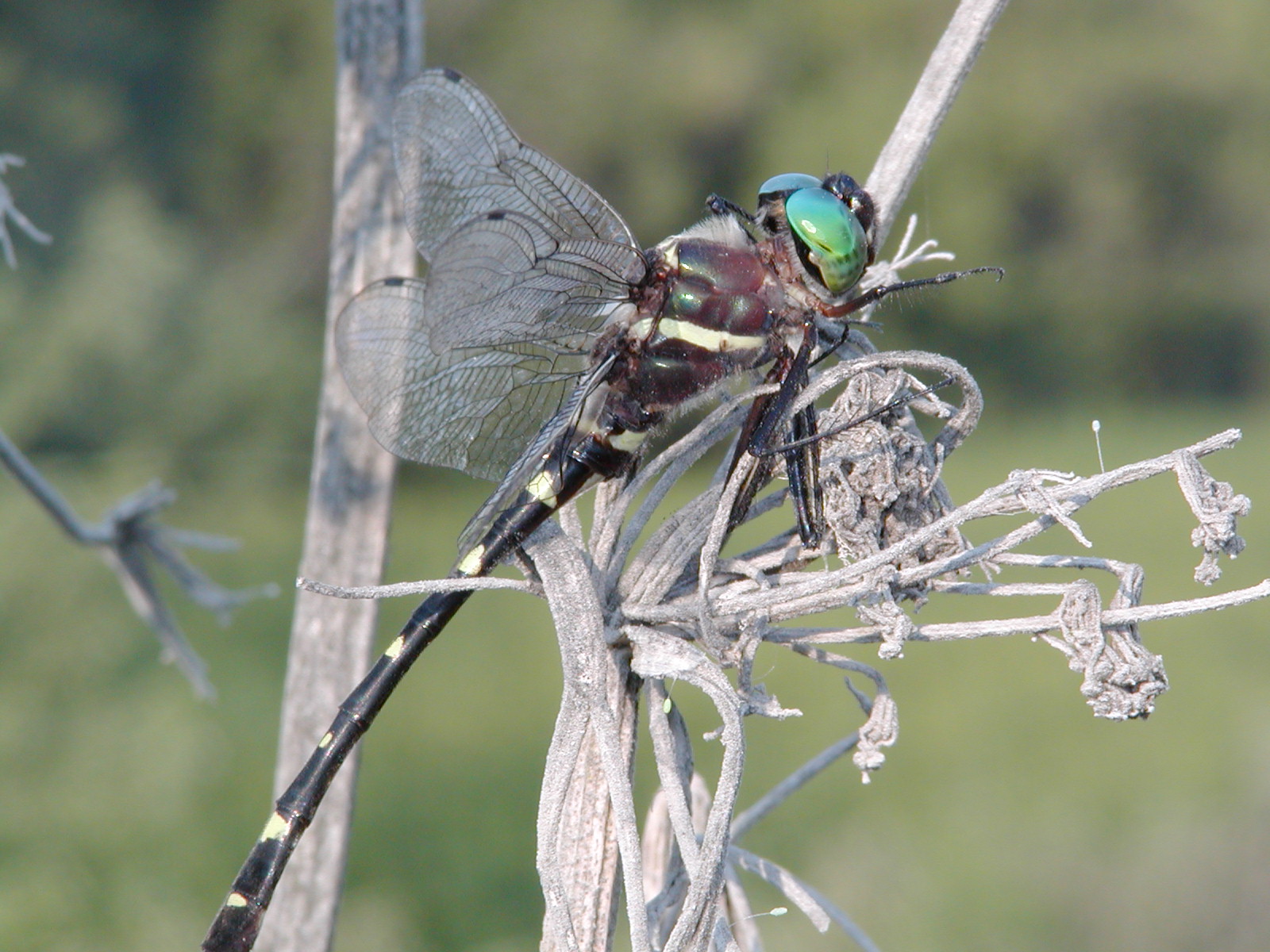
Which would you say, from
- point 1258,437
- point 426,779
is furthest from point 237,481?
point 1258,437

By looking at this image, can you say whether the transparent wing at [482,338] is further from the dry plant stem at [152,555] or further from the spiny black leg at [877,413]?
the dry plant stem at [152,555]

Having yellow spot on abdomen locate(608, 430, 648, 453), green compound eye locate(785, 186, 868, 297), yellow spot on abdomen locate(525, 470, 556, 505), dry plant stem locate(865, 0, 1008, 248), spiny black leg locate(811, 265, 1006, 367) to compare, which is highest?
dry plant stem locate(865, 0, 1008, 248)

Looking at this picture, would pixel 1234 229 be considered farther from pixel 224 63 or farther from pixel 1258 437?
pixel 224 63

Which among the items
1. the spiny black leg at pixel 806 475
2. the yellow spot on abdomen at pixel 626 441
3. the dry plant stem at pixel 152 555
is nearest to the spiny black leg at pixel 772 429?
the spiny black leg at pixel 806 475

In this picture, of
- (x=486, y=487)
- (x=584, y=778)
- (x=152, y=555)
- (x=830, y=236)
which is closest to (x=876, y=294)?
(x=830, y=236)

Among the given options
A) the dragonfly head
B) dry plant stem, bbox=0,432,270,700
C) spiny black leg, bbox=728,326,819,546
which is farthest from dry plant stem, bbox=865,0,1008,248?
dry plant stem, bbox=0,432,270,700

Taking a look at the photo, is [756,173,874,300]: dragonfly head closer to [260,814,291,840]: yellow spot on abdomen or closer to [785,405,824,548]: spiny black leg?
[785,405,824,548]: spiny black leg
